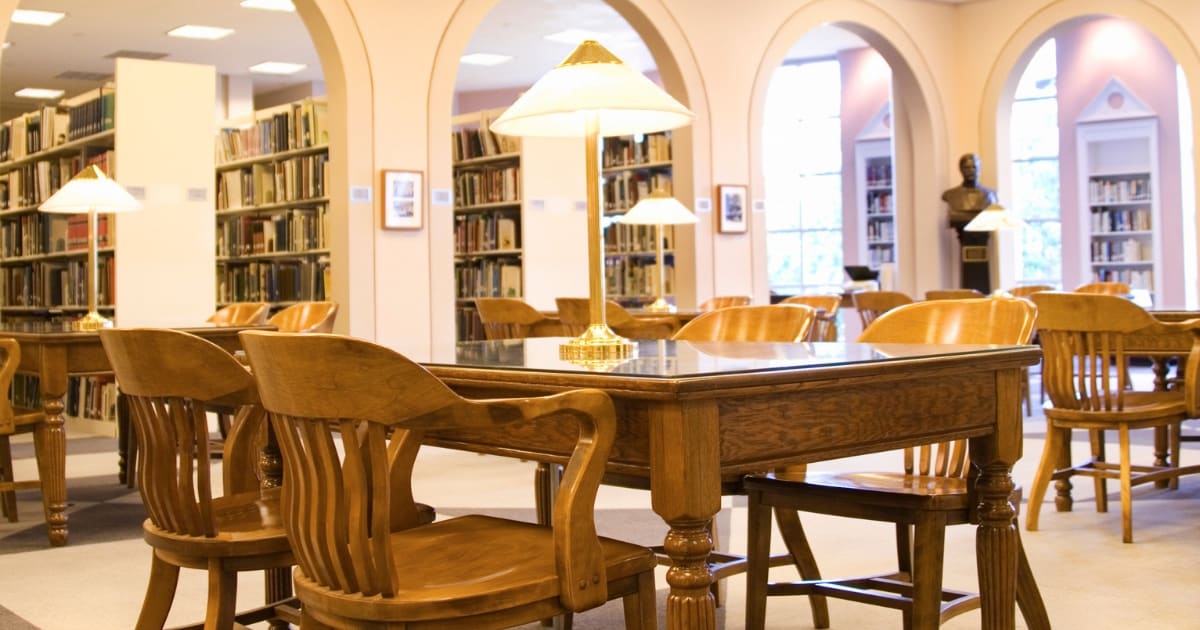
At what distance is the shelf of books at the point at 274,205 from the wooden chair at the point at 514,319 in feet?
8.32

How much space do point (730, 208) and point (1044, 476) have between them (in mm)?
5288

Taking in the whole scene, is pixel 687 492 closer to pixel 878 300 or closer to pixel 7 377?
pixel 7 377

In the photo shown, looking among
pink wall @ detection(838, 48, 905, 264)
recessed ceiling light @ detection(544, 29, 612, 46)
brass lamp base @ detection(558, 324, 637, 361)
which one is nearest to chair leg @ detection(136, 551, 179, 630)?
brass lamp base @ detection(558, 324, 637, 361)

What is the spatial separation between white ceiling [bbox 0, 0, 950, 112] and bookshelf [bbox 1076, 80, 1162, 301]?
2866mm

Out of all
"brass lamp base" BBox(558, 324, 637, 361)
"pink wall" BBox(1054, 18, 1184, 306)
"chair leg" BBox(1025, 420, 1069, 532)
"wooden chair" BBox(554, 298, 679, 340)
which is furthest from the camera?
"pink wall" BBox(1054, 18, 1184, 306)

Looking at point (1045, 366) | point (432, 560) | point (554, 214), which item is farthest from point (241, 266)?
point (432, 560)

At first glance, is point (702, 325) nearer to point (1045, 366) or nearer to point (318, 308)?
point (1045, 366)

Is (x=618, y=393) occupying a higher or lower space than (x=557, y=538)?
higher

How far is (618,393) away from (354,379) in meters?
0.38

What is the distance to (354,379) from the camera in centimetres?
169

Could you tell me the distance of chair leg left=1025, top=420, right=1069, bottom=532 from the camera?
440 cm

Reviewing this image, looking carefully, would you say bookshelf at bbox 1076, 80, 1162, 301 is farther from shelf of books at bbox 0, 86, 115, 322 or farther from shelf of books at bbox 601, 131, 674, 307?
shelf of books at bbox 0, 86, 115, 322

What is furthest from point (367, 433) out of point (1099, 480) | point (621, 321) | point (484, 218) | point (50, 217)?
point (50, 217)

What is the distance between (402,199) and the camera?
7.63 metres
